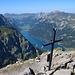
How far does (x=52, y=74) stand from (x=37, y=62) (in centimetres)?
2157

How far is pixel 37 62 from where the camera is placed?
2016 inches

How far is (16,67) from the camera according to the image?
170 feet

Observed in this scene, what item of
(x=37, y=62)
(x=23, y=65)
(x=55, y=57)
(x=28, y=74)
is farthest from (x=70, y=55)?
(x=28, y=74)

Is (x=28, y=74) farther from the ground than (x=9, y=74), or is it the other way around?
(x=28, y=74)

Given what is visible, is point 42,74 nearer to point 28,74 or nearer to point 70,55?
point 28,74

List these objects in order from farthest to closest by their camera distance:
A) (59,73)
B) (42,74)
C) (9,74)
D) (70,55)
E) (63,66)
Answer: (9,74)
(70,55)
(63,66)
(42,74)
(59,73)

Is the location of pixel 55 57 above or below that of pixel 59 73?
below

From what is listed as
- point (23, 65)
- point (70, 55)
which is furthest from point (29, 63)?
point (70, 55)

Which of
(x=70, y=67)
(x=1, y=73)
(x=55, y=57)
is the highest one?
(x=70, y=67)

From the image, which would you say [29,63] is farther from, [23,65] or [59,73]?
[59,73]

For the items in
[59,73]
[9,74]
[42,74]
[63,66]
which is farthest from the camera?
[9,74]

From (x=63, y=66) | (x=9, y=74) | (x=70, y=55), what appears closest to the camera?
(x=63, y=66)

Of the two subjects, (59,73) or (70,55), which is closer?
(59,73)

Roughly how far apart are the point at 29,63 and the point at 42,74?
20.9 metres
